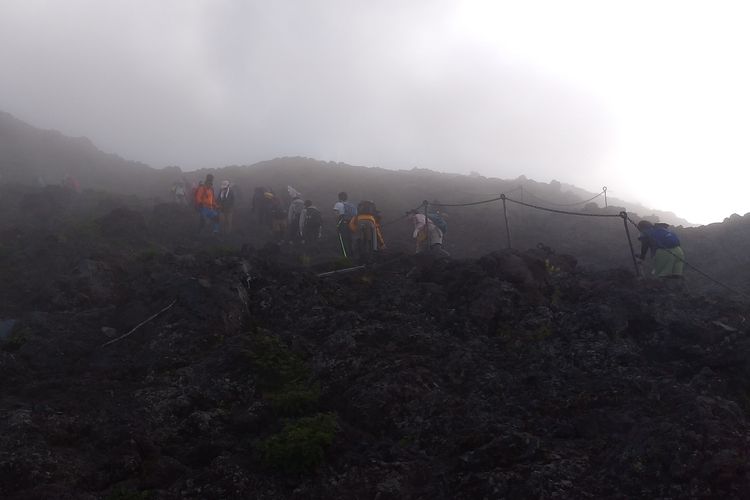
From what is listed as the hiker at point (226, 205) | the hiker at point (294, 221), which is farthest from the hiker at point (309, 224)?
the hiker at point (226, 205)

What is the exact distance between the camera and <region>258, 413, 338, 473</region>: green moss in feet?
22.3

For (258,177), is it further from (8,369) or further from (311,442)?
(311,442)

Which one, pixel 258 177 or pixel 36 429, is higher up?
pixel 258 177

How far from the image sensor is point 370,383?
8.63m

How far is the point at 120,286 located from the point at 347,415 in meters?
7.12

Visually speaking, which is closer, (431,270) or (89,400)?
(89,400)

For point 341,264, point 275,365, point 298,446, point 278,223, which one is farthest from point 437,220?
point 298,446

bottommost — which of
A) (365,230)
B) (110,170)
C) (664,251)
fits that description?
(664,251)

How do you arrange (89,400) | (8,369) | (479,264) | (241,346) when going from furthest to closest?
1. (479,264)
2. (241,346)
3. (8,369)
4. (89,400)

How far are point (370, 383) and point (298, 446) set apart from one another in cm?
192

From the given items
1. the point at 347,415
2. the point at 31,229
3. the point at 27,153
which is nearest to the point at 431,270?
the point at 347,415

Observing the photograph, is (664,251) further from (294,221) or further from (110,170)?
(110,170)

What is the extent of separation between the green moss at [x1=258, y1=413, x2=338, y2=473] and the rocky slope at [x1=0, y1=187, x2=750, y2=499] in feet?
0.08

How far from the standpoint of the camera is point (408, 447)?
727cm
